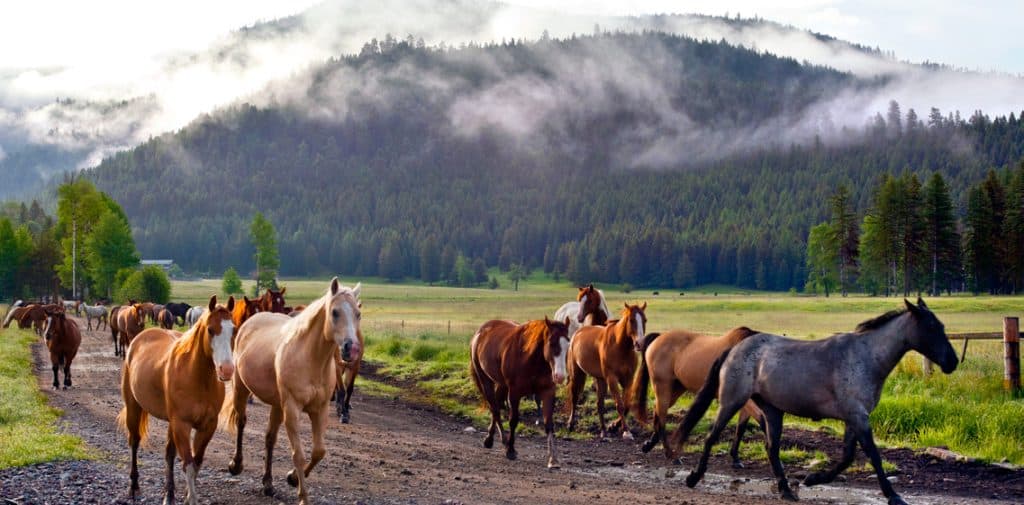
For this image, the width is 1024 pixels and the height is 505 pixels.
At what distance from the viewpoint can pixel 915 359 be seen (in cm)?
2000

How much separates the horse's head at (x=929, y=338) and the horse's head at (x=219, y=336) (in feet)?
25.3

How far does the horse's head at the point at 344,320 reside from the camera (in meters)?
8.98

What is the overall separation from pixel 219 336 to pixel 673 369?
752cm

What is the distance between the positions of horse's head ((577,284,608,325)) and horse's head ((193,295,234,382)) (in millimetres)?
10499

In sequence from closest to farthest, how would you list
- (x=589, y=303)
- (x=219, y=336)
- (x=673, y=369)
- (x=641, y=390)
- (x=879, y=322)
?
(x=219, y=336) → (x=879, y=322) → (x=673, y=369) → (x=641, y=390) → (x=589, y=303)

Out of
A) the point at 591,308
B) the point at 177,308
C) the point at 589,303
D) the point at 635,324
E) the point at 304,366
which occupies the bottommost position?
the point at 177,308

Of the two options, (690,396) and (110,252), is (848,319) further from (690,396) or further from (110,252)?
(110,252)

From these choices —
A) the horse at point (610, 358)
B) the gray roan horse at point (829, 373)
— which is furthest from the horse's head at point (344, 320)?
the horse at point (610, 358)

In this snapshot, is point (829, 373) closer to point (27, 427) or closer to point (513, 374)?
point (513, 374)

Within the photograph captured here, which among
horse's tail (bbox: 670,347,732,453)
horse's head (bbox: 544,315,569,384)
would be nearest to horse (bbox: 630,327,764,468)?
horse's tail (bbox: 670,347,732,453)

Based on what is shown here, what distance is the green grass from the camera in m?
11.1

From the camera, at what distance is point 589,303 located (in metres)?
18.8

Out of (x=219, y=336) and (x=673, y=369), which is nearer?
(x=219, y=336)

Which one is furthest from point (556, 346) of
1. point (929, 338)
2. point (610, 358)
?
point (929, 338)
